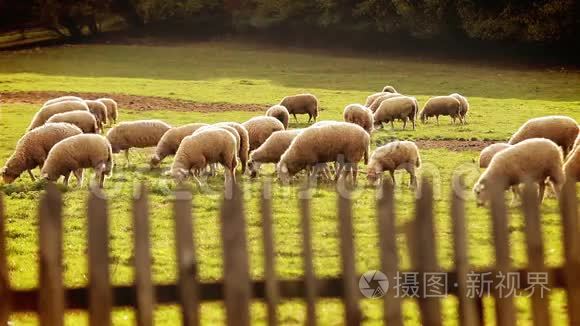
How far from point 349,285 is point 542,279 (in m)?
1.07

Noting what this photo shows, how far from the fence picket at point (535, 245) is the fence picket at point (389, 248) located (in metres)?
0.69

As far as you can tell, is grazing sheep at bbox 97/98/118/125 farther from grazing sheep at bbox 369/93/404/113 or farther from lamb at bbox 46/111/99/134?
grazing sheep at bbox 369/93/404/113

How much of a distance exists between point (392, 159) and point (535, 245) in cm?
918

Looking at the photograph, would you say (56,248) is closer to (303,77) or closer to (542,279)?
(542,279)

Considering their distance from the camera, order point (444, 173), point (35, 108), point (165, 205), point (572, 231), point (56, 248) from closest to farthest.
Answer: point (56, 248)
point (572, 231)
point (165, 205)
point (444, 173)
point (35, 108)

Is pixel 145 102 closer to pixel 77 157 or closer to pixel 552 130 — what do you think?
pixel 77 157

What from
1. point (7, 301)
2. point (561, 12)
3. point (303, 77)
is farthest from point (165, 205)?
point (561, 12)

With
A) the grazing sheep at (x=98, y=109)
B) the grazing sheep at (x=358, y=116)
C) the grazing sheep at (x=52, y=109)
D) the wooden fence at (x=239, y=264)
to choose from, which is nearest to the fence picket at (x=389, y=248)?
the wooden fence at (x=239, y=264)

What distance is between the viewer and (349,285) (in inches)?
158

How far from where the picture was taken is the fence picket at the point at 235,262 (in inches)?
150

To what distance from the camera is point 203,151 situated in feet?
44.2

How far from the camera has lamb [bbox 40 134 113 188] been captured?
13.2 m

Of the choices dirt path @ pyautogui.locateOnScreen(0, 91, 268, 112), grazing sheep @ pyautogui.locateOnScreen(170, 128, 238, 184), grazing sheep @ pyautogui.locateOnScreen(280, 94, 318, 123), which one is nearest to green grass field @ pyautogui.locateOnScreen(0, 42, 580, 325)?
grazing sheep @ pyautogui.locateOnScreen(170, 128, 238, 184)

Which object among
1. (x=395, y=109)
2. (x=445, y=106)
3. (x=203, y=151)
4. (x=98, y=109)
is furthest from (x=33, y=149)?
(x=445, y=106)
